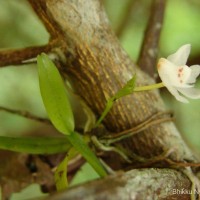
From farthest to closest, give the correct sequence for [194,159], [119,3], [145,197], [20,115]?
1. [119,3]
2. [20,115]
3. [194,159]
4. [145,197]

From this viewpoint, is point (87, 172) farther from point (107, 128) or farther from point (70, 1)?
point (70, 1)

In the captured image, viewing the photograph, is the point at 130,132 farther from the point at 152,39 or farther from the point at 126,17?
the point at 126,17

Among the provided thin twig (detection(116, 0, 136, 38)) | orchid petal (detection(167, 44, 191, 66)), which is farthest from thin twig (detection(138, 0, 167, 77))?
orchid petal (detection(167, 44, 191, 66))

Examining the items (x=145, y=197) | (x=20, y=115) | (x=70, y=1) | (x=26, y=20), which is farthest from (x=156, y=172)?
(x=26, y=20)

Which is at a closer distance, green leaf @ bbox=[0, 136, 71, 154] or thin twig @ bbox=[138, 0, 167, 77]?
green leaf @ bbox=[0, 136, 71, 154]

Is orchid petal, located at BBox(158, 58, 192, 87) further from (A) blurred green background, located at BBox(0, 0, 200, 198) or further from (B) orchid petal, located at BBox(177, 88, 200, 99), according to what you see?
(A) blurred green background, located at BBox(0, 0, 200, 198)
